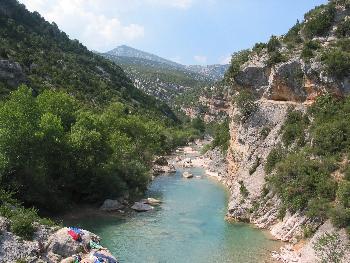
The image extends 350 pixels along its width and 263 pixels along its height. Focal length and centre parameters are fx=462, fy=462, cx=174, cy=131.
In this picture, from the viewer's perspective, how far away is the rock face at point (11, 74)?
8500 centimetres

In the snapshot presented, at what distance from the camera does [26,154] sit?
4591cm

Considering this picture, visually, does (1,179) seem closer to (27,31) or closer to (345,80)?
(345,80)

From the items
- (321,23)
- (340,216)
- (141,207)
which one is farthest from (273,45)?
(340,216)

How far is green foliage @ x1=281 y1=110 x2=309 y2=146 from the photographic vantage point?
53.1 meters

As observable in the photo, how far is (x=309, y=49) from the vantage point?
59.9 meters

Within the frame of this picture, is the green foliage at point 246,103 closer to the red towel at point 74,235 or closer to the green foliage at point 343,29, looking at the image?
the green foliage at point 343,29

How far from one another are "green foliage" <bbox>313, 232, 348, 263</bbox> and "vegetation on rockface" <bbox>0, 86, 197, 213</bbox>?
2657 centimetres

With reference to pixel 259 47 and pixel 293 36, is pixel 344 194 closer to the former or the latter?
pixel 293 36

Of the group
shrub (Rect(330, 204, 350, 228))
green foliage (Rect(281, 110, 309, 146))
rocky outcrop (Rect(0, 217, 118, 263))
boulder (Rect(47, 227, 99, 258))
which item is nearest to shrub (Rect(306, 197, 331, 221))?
shrub (Rect(330, 204, 350, 228))

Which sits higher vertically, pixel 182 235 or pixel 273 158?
pixel 273 158

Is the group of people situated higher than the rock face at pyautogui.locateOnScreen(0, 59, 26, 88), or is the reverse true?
the rock face at pyautogui.locateOnScreen(0, 59, 26, 88)

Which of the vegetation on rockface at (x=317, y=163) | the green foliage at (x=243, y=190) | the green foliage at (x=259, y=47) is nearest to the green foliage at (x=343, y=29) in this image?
the green foliage at (x=259, y=47)

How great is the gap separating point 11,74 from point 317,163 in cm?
6224

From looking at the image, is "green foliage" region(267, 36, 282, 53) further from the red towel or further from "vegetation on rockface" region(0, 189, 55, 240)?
the red towel
